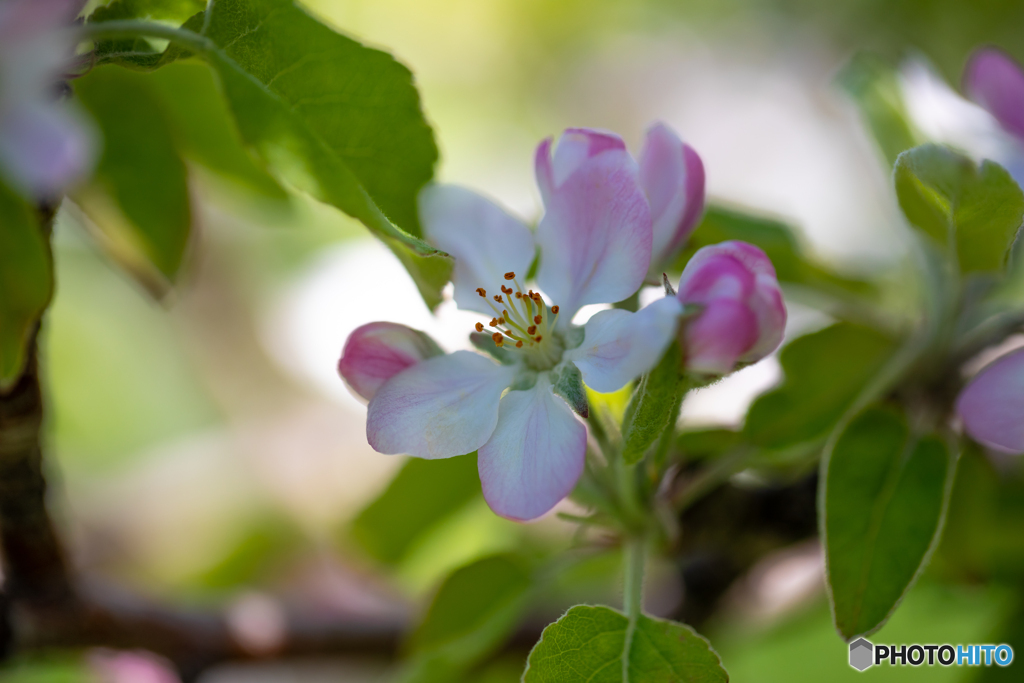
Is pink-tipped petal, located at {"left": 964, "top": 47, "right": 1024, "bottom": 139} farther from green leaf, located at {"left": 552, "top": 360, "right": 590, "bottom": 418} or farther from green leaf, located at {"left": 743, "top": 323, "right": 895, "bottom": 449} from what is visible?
green leaf, located at {"left": 552, "top": 360, "right": 590, "bottom": 418}

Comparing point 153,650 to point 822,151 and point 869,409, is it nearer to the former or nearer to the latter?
point 869,409

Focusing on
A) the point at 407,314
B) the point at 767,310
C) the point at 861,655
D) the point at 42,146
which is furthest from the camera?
the point at 407,314

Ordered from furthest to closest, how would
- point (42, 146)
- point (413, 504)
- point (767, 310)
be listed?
point (413, 504) < point (767, 310) < point (42, 146)

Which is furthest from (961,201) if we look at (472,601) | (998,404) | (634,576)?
(472,601)

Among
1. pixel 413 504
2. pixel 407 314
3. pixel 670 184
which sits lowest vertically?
pixel 407 314

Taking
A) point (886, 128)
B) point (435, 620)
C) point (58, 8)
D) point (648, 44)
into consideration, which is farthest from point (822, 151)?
point (58, 8)

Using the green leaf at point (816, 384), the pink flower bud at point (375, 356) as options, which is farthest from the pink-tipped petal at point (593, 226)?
the green leaf at point (816, 384)

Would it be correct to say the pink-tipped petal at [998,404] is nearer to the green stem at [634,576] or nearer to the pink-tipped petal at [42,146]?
the green stem at [634,576]

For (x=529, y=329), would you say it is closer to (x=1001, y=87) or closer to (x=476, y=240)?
(x=476, y=240)
